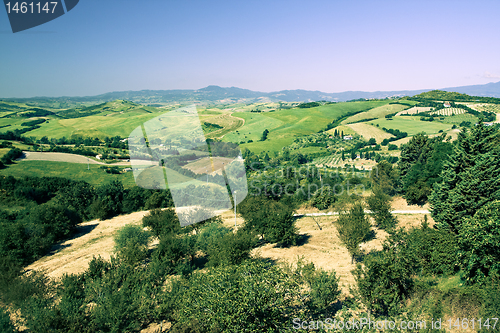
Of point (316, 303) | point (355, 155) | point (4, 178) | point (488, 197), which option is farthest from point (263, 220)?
point (355, 155)

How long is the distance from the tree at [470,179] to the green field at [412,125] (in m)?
117

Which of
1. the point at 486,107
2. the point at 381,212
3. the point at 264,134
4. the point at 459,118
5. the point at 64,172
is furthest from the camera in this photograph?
the point at 264,134

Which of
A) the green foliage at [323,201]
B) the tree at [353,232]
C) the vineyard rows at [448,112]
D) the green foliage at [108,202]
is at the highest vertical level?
the tree at [353,232]

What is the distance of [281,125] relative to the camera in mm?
171875

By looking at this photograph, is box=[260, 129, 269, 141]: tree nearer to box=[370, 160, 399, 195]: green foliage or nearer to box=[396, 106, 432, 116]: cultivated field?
box=[396, 106, 432, 116]: cultivated field

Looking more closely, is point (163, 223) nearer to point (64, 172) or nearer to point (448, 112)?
point (64, 172)

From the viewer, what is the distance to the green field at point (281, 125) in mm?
136438

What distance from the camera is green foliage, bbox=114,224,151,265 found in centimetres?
2503

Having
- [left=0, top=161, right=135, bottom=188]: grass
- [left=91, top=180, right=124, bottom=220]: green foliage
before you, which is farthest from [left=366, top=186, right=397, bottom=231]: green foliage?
[left=0, top=161, right=135, bottom=188]: grass

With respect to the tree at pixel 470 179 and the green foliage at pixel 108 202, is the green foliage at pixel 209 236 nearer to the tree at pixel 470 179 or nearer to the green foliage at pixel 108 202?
the tree at pixel 470 179

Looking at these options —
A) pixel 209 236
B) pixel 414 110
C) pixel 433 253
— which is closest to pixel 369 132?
pixel 414 110

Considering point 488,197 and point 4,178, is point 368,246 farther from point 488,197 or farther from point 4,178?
point 4,178

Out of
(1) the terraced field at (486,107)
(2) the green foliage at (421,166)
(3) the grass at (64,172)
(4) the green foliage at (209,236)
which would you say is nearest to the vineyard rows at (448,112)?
→ (1) the terraced field at (486,107)

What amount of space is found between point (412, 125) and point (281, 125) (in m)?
75.1
